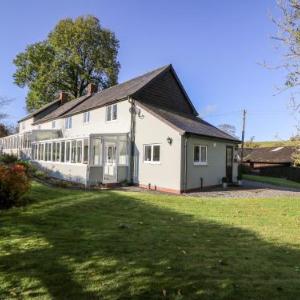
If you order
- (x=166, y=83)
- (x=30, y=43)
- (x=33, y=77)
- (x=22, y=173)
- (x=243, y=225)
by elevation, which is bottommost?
(x=243, y=225)

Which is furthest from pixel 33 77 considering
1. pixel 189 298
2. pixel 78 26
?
pixel 189 298

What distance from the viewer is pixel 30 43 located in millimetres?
50625

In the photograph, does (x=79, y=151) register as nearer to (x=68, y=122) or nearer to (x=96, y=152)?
(x=96, y=152)

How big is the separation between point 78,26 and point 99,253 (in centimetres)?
4800

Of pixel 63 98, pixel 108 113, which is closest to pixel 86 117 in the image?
pixel 108 113

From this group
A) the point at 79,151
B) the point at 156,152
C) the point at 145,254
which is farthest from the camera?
the point at 79,151

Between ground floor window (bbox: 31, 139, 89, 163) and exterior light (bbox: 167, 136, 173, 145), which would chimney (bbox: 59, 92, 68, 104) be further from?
exterior light (bbox: 167, 136, 173, 145)

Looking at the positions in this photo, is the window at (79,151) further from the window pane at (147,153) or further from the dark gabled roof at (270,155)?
the dark gabled roof at (270,155)

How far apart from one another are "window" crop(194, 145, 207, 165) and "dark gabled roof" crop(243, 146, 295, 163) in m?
25.6

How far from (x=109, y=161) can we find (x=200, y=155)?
651cm

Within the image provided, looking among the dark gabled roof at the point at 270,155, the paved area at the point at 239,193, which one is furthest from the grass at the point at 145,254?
the dark gabled roof at the point at 270,155

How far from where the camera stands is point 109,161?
22.5m

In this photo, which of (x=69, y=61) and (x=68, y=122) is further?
(x=69, y=61)

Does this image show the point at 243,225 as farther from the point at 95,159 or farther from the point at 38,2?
the point at 38,2
